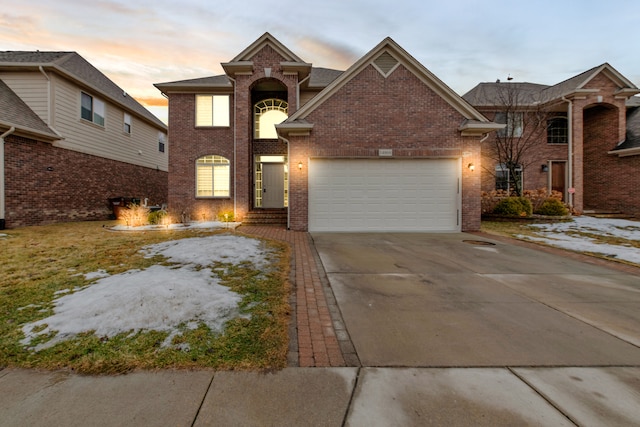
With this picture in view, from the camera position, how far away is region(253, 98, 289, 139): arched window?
45.5 ft

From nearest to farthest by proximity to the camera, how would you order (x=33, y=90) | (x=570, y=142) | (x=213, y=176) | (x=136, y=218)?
(x=136, y=218) → (x=33, y=90) → (x=213, y=176) → (x=570, y=142)

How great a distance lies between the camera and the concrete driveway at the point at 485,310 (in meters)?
2.41

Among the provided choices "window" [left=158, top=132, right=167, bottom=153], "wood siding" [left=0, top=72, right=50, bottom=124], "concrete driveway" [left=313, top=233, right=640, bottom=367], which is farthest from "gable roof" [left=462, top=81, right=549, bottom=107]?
"wood siding" [left=0, top=72, right=50, bottom=124]

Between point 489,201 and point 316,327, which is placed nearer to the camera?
point 316,327

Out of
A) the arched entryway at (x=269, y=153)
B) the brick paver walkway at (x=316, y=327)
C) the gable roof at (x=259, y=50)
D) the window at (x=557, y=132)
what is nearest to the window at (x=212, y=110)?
the arched entryway at (x=269, y=153)

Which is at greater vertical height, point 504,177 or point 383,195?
point 504,177

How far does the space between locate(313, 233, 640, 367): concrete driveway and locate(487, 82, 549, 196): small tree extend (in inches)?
470

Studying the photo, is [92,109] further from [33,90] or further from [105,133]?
[33,90]

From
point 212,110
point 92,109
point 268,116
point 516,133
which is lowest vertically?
point 516,133

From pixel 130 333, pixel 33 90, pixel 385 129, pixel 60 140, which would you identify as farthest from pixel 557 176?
pixel 33 90

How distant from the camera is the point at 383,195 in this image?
9977 millimetres

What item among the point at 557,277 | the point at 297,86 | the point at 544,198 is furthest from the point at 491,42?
the point at 557,277

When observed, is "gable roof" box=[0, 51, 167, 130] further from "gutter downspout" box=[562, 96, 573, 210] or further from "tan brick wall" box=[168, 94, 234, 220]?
"gutter downspout" box=[562, 96, 573, 210]

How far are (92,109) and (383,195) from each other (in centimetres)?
1494
